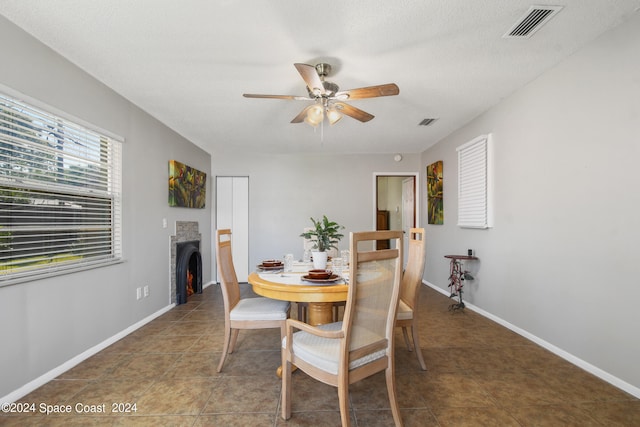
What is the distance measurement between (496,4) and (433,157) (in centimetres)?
345

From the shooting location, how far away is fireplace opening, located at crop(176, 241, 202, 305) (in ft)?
13.4

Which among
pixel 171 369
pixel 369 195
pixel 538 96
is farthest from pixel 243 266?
pixel 538 96

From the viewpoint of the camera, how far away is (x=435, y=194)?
4945 mm

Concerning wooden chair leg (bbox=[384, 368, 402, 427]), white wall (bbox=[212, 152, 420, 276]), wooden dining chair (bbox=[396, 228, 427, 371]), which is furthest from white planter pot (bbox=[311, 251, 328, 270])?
white wall (bbox=[212, 152, 420, 276])

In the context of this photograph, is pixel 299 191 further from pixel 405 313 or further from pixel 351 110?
pixel 405 313

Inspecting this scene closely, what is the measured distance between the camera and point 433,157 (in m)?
5.11

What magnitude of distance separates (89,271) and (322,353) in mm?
2307

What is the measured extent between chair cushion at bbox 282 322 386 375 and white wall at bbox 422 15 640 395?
1835mm

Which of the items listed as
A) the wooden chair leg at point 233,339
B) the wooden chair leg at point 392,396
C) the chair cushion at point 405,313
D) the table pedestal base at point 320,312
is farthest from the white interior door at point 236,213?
the wooden chair leg at point 392,396

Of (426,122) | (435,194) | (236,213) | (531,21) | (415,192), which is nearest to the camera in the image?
(531,21)

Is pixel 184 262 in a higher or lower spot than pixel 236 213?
lower

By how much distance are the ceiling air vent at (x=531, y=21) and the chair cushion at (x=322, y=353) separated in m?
2.25

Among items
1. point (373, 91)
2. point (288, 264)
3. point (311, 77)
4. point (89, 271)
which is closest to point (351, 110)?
point (373, 91)

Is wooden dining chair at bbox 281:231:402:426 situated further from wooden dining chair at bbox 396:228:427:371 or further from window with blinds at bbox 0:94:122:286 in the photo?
window with blinds at bbox 0:94:122:286
